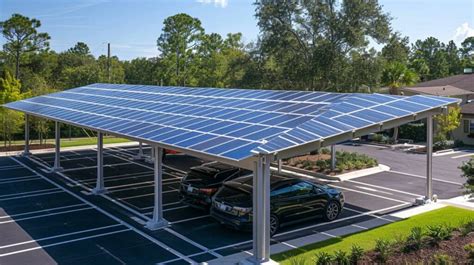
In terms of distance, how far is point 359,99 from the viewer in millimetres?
16047

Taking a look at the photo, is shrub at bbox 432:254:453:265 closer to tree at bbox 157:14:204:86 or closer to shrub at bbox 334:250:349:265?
shrub at bbox 334:250:349:265

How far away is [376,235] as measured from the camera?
13.1 m

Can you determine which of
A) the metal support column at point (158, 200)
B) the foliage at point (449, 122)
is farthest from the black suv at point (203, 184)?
the foliage at point (449, 122)

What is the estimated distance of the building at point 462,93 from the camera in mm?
35281

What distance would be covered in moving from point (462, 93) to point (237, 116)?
31.2 metres

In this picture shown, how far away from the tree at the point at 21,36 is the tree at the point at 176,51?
46.2 ft

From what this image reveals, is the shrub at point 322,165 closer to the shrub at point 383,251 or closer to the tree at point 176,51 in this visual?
the shrub at point 383,251

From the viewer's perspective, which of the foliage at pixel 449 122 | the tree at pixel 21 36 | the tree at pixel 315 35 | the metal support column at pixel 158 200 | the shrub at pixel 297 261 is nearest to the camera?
the shrub at pixel 297 261

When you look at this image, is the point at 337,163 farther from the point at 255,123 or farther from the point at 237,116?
the point at 255,123

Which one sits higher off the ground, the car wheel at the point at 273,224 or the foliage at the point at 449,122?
the foliage at the point at 449,122

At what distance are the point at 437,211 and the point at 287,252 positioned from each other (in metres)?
6.61

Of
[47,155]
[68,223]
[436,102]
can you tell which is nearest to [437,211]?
[436,102]

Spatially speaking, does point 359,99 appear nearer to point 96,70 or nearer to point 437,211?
point 437,211

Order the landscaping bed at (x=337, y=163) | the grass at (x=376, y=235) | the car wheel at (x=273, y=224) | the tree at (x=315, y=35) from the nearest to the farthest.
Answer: the grass at (x=376, y=235), the car wheel at (x=273, y=224), the landscaping bed at (x=337, y=163), the tree at (x=315, y=35)
